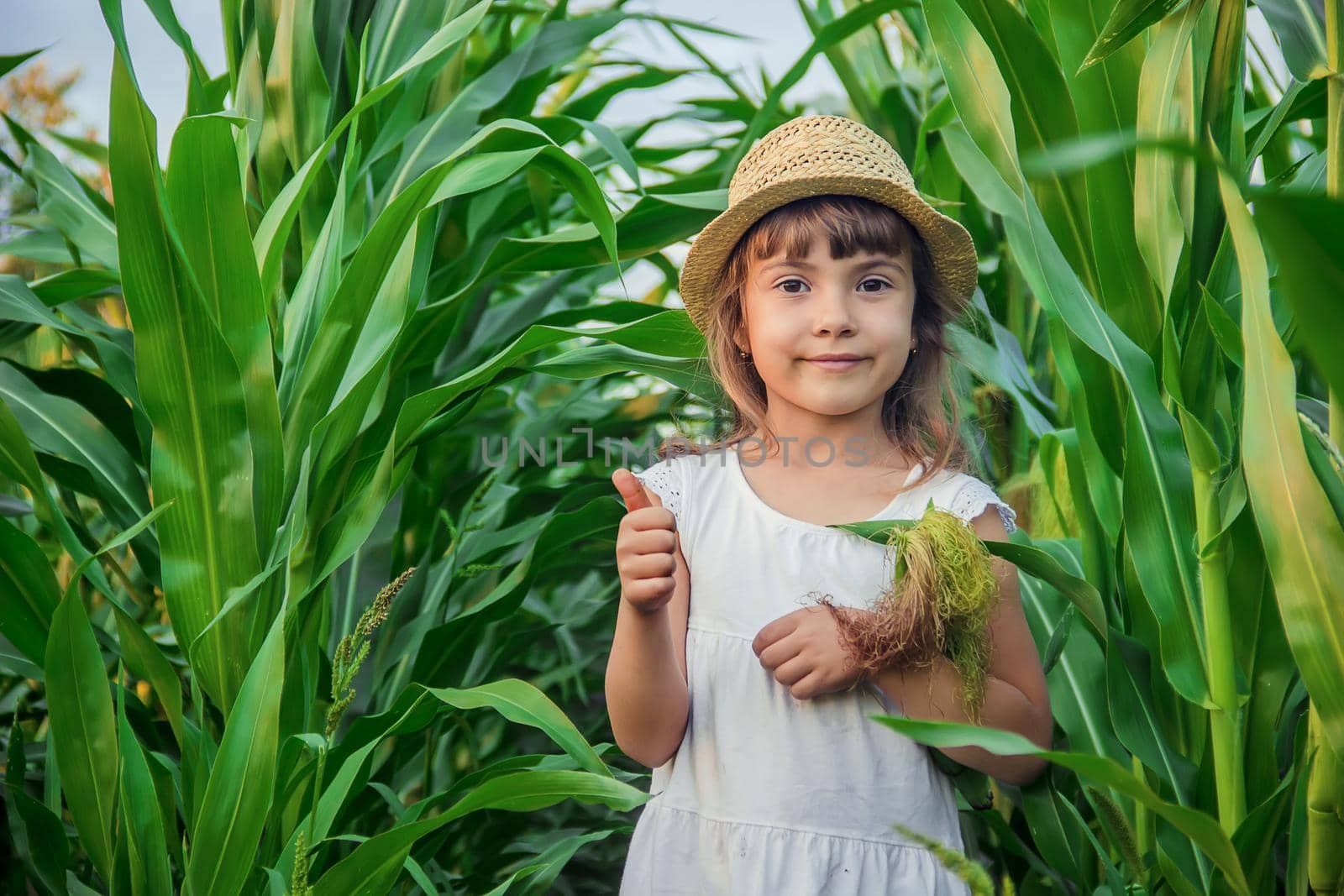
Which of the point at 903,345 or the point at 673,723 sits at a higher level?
the point at 903,345

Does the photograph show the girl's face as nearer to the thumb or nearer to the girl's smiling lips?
the girl's smiling lips

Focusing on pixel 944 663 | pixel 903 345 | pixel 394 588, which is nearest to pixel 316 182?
pixel 394 588

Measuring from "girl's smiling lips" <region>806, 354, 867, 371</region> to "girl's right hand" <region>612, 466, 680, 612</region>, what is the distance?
17 cm

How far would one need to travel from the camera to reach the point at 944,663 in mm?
709

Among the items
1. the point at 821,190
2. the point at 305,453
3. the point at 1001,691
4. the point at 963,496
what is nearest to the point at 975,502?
the point at 963,496

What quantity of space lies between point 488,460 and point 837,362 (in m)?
0.49

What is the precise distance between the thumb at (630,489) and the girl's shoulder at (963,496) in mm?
239

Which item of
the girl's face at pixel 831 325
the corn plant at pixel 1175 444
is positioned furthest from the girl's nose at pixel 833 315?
the corn plant at pixel 1175 444

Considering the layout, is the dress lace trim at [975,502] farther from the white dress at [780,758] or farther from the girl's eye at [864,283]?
the girl's eye at [864,283]

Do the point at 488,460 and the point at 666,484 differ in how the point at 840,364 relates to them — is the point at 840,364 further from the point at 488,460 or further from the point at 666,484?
the point at 488,460

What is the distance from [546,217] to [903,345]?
19.8 inches

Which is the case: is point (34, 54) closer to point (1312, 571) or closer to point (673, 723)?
point (673, 723)

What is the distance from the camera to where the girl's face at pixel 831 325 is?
2.48ft

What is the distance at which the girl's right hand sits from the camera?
2.19 ft
